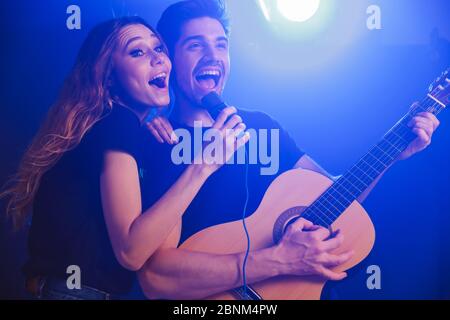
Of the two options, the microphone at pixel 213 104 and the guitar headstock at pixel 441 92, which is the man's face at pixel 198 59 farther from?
the guitar headstock at pixel 441 92

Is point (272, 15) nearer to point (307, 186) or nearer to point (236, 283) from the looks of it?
point (307, 186)

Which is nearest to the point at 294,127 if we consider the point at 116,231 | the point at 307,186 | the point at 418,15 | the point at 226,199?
the point at 307,186

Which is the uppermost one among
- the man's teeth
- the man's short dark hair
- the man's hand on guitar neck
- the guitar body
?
the man's short dark hair

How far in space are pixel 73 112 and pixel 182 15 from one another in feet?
2.03

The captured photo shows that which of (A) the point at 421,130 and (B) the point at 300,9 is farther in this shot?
(B) the point at 300,9

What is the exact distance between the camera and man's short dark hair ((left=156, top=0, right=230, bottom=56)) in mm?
2221

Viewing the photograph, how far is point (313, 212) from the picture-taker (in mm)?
2166

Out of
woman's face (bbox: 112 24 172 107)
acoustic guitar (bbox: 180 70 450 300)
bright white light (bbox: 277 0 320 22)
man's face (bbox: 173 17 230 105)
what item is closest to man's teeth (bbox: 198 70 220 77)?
man's face (bbox: 173 17 230 105)

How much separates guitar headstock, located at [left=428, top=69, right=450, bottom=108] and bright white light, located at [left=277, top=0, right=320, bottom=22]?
601 mm

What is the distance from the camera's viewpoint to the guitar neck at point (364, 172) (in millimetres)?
2160

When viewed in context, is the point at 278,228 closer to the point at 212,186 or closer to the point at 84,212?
the point at 212,186

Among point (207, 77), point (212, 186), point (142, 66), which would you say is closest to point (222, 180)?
point (212, 186)

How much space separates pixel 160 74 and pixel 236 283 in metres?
0.93

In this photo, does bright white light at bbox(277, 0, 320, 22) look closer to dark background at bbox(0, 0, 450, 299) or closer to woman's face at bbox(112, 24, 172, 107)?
dark background at bbox(0, 0, 450, 299)
